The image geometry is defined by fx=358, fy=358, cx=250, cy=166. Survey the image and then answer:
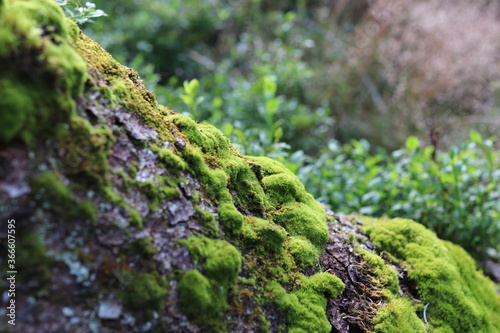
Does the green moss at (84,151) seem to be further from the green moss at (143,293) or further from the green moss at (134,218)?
the green moss at (143,293)

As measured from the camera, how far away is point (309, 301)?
165 cm

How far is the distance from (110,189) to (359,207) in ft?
8.50

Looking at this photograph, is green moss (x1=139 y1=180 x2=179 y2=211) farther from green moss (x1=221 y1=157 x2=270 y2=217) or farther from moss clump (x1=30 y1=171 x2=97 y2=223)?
green moss (x1=221 y1=157 x2=270 y2=217)

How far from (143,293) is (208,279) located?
272 millimetres

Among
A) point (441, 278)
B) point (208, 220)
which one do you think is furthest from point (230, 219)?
point (441, 278)

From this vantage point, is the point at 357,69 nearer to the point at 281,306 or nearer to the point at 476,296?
the point at 476,296

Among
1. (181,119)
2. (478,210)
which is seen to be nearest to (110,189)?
(181,119)

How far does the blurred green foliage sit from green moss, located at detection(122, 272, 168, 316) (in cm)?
176

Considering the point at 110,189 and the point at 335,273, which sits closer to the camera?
the point at 110,189

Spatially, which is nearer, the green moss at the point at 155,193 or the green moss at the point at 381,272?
the green moss at the point at 155,193

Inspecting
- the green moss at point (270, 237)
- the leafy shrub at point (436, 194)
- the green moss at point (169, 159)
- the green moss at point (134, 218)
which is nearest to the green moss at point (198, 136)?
the green moss at point (169, 159)

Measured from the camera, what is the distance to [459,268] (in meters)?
2.43

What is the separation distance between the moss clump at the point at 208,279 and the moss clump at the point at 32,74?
0.66 m

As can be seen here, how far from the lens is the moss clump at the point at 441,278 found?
2066 mm
